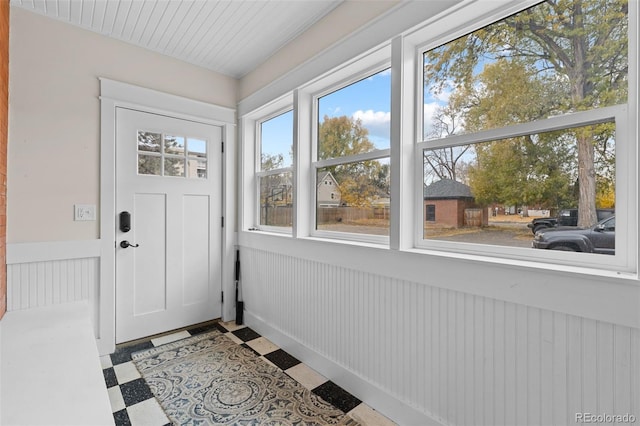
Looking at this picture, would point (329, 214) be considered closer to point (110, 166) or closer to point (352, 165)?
point (352, 165)

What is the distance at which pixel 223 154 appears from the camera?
3.06 metres

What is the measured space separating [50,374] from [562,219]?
214 cm

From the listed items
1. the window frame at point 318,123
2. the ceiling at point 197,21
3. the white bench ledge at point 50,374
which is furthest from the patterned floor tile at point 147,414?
the ceiling at point 197,21

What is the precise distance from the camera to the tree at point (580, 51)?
1111 millimetres

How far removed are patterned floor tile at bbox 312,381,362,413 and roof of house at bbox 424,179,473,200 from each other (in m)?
1.31

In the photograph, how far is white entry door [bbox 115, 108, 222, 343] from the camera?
2535mm

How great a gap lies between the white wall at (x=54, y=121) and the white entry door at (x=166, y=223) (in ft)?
0.77

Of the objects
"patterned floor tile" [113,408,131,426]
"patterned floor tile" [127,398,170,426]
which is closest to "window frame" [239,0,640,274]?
"patterned floor tile" [127,398,170,426]

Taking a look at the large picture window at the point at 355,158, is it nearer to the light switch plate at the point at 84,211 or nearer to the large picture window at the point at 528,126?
the large picture window at the point at 528,126

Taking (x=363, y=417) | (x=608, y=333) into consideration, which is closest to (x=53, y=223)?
(x=363, y=417)

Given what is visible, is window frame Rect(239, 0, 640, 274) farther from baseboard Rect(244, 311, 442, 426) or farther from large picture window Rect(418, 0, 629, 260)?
baseboard Rect(244, 311, 442, 426)

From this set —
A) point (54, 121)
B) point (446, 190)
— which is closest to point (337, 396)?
point (446, 190)

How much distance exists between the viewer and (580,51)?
1.19 m

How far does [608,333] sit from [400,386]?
3.23ft
